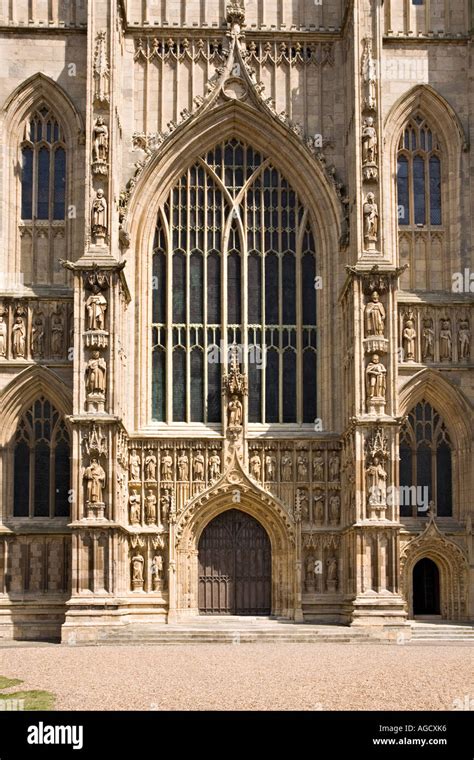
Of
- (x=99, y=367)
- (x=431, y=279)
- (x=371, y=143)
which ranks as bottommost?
(x=99, y=367)

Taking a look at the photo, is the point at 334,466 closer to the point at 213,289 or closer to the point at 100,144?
the point at 213,289

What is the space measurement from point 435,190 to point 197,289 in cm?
746

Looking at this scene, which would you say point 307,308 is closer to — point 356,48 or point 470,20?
point 356,48

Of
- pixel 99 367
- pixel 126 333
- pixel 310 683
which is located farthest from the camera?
pixel 126 333

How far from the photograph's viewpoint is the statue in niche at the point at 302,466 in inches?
1339

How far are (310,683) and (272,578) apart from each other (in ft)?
45.1

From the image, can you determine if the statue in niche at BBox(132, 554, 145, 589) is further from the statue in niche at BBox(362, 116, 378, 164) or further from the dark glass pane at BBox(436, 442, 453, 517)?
the statue in niche at BBox(362, 116, 378, 164)

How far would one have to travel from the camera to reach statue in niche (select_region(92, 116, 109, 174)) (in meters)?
32.6

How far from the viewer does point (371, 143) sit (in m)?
33.2

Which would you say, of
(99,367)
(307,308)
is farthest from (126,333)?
(307,308)

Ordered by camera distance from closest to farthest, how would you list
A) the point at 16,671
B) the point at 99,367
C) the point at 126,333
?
1. the point at 16,671
2. the point at 99,367
3. the point at 126,333

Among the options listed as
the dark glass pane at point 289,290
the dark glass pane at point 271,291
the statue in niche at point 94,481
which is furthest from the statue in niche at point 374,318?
the statue in niche at point 94,481

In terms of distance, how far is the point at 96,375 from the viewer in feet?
104

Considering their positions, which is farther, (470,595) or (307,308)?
(307,308)
